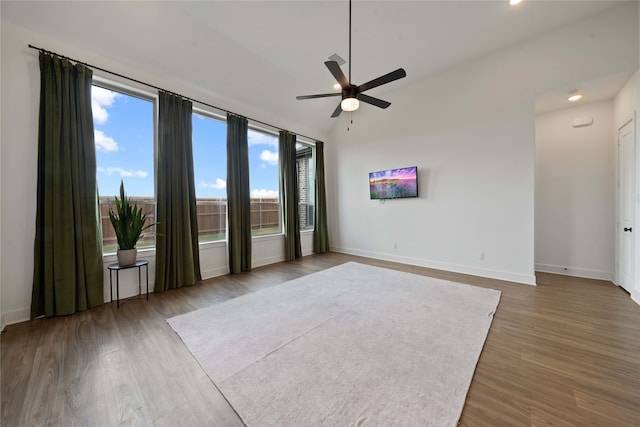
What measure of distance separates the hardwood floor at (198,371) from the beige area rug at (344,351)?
120mm

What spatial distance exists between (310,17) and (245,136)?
2134mm

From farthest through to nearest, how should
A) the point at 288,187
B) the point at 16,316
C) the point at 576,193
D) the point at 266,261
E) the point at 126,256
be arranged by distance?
the point at 288,187 < the point at 266,261 < the point at 576,193 < the point at 126,256 < the point at 16,316

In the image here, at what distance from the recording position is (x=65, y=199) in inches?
102

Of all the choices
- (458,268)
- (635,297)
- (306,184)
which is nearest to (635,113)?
(635,297)

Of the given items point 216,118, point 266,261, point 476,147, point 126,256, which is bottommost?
point 266,261

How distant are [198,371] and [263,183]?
12.4 ft

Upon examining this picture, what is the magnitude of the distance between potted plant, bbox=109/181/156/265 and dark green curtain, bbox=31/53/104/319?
203 mm

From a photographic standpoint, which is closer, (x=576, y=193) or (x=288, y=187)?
(x=576, y=193)

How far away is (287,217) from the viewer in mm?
5168

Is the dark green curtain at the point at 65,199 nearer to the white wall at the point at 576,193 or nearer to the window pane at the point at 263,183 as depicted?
the window pane at the point at 263,183

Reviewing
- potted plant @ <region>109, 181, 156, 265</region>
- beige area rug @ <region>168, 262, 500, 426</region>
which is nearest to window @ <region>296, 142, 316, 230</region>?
A: beige area rug @ <region>168, 262, 500, 426</region>

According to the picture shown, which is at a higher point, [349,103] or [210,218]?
[349,103]

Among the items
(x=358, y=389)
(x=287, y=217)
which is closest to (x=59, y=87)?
(x=287, y=217)

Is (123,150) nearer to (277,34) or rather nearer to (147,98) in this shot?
(147,98)
